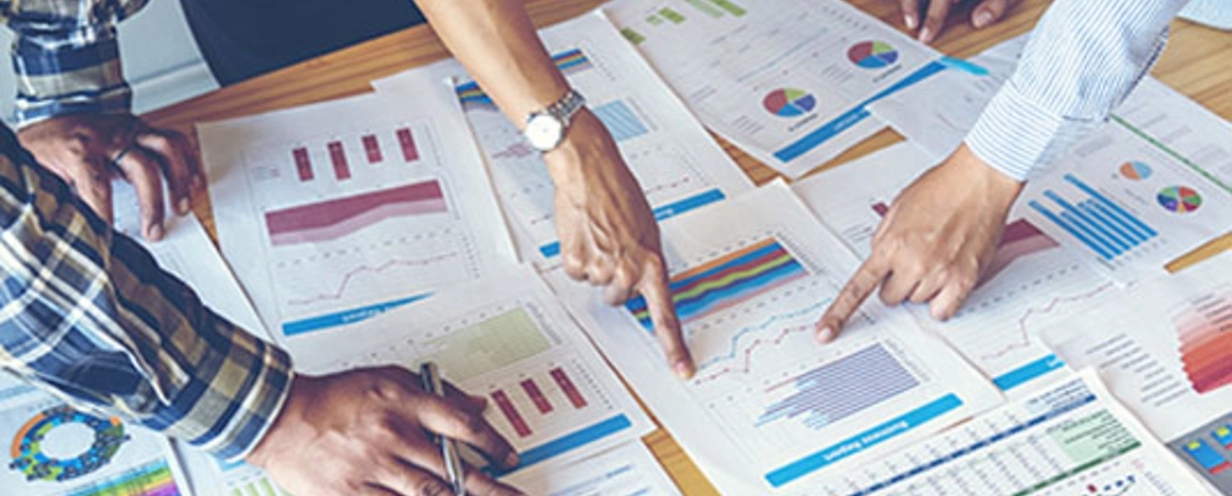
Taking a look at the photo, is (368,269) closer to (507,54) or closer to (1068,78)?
(507,54)

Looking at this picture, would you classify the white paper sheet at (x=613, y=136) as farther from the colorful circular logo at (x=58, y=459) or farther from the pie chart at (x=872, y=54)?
the colorful circular logo at (x=58, y=459)

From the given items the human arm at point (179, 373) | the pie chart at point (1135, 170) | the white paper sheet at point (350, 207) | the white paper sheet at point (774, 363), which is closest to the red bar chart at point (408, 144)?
the white paper sheet at point (350, 207)

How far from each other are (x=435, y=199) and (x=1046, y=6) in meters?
0.73

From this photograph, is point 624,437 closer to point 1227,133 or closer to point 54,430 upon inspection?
point 54,430

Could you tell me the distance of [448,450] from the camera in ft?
3.15

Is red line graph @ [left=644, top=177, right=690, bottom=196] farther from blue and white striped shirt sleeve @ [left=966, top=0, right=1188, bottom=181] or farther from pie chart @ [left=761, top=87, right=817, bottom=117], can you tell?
blue and white striped shirt sleeve @ [left=966, top=0, right=1188, bottom=181]

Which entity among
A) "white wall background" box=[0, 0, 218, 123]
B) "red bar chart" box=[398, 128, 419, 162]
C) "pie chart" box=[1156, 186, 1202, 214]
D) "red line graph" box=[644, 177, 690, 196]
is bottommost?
"white wall background" box=[0, 0, 218, 123]

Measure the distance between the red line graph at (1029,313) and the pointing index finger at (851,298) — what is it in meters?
0.11

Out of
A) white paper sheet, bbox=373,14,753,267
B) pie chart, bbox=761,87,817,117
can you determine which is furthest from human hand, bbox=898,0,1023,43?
white paper sheet, bbox=373,14,753,267

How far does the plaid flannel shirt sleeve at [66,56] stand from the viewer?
1217mm

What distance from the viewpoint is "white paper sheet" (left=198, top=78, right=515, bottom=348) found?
3.75 ft

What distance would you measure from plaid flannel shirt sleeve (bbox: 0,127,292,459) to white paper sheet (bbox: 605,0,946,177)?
0.56m

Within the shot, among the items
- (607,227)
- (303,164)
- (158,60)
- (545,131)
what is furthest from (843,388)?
(158,60)

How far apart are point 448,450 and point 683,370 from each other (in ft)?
0.67
